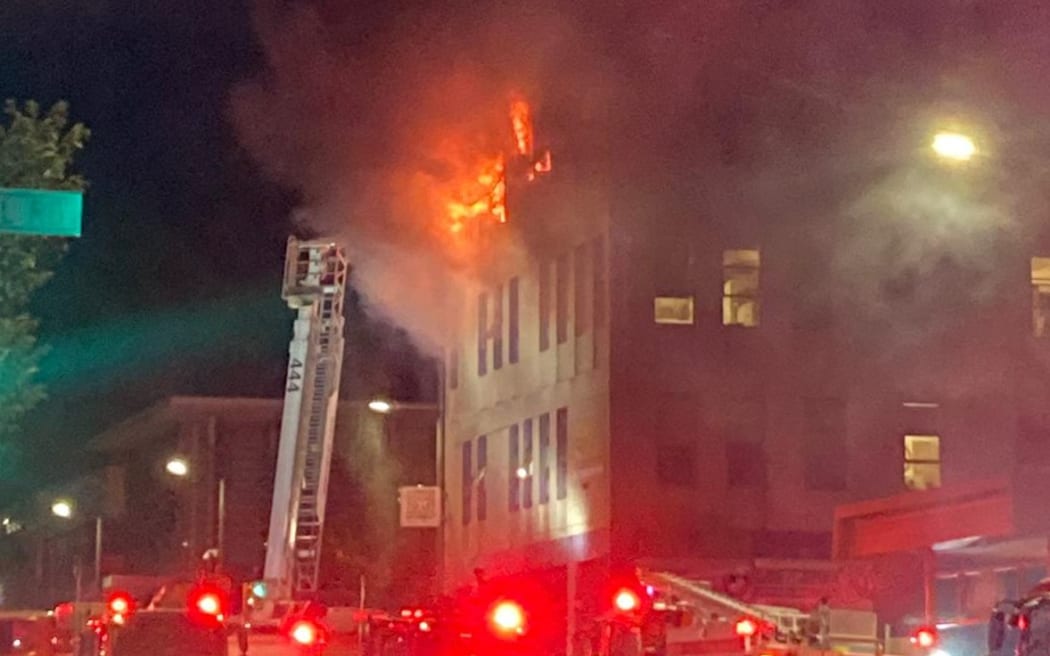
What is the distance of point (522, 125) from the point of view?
28328mm

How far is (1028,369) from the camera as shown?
2805 cm

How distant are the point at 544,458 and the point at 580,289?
2803 mm

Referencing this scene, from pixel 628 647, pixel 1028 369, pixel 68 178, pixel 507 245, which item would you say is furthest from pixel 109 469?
pixel 628 647

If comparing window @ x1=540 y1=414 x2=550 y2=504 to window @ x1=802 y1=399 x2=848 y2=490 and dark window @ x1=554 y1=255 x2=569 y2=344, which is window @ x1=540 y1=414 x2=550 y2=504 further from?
window @ x1=802 y1=399 x2=848 y2=490

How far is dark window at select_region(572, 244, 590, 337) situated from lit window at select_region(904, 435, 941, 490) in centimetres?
508

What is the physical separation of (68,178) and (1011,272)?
1541cm

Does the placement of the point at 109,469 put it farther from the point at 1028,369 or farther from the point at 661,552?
the point at 1028,369

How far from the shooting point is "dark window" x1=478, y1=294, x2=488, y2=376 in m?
32.4

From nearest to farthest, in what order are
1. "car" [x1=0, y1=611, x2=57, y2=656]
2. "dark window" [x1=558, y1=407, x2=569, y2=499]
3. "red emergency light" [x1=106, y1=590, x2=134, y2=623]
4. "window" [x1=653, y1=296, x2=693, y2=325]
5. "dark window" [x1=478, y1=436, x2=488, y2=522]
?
"red emergency light" [x1=106, y1=590, x2=134, y2=623] → "car" [x1=0, y1=611, x2=57, y2=656] → "window" [x1=653, y1=296, x2=693, y2=325] → "dark window" [x1=558, y1=407, x2=569, y2=499] → "dark window" [x1=478, y1=436, x2=488, y2=522]

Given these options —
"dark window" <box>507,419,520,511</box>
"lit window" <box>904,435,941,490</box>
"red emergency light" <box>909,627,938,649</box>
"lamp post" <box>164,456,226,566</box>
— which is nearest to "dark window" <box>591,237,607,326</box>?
"dark window" <box>507,419,520,511</box>

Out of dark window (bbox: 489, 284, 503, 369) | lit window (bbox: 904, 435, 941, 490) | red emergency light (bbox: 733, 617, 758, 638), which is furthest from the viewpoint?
dark window (bbox: 489, 284, 503, 369)

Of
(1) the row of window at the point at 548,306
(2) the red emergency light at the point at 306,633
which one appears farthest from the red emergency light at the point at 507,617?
(1) the row of window at the point at 548,306

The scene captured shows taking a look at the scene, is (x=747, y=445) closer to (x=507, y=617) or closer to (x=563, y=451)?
(x=563, y=451)

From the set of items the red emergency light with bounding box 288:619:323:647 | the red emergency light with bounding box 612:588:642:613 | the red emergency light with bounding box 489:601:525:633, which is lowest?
the red emergency light with bounding box 288:619:323:647
